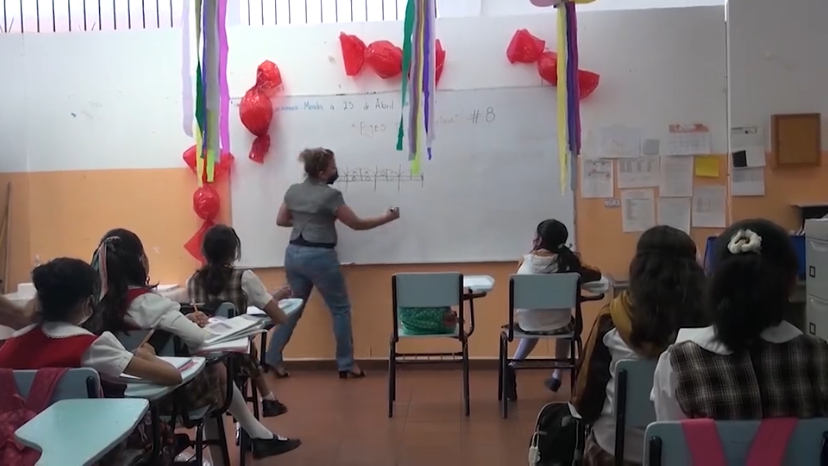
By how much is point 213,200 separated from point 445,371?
5.90ft

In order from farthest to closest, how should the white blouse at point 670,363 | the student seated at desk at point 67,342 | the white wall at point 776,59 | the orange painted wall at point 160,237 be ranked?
the orange painted wall at point 160,237
the white wall at point 776,59
the student seated at desk at point 67,342
the white blouse at point 670,363

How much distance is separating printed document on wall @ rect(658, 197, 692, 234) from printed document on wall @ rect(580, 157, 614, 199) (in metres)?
0.32

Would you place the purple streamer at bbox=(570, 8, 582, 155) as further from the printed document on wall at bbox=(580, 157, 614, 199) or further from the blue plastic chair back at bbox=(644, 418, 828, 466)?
Answer: the blue plastic chair back at bbox=(644, 418, 828, 466)

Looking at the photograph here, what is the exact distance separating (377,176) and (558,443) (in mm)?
2954

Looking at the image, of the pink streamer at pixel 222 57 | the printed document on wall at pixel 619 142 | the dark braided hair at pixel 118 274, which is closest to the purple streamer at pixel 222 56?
the pink streamer at pixel 222 57

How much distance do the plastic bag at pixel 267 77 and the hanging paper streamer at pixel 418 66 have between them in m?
0.99

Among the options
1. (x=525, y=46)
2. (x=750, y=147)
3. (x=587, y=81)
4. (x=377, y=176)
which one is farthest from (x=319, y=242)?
(x=750, y=147)

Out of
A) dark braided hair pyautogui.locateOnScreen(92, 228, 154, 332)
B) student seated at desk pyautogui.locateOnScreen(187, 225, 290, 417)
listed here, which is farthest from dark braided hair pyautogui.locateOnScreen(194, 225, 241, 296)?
dark braided hair pyautogui.locateOnScreen(92, 228, 154, 332)

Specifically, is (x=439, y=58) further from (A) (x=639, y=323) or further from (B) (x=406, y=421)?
(A) (x=639, y=323)

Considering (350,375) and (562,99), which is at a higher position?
(562,99)

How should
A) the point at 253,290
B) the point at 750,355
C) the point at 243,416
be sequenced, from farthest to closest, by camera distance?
the point at 253,290
the point at 243,416
the point at 750,355

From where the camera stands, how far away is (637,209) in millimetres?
4660

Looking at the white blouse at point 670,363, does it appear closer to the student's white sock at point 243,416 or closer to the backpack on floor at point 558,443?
the backpack on floor at point 558,443

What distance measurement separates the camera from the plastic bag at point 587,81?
4.57 m
